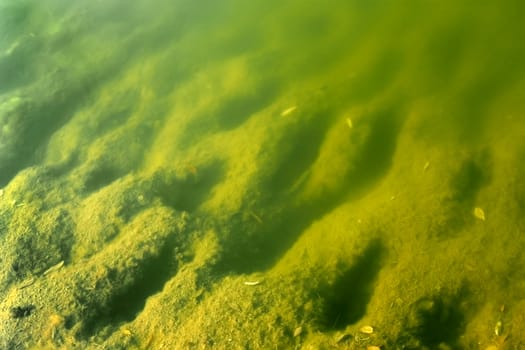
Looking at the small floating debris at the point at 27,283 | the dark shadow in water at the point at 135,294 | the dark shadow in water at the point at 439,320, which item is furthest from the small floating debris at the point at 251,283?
the small floating debris at the point at 27,283

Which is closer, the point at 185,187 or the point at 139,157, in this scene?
the point at 185,187

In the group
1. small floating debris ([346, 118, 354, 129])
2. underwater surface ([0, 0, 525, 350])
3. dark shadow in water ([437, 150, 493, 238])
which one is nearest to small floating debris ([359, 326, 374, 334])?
underwater surface ([0, 0, 525, 350])

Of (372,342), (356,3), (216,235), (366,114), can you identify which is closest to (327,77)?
(366,114)

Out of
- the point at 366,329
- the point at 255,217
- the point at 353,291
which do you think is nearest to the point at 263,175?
the point at 255,217

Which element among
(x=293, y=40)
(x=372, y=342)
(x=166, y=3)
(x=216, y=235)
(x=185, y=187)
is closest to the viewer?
(x=372, y=342)

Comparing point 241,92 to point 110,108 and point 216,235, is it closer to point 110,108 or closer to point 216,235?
point 110,108

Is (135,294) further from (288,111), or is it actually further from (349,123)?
(349,123)
